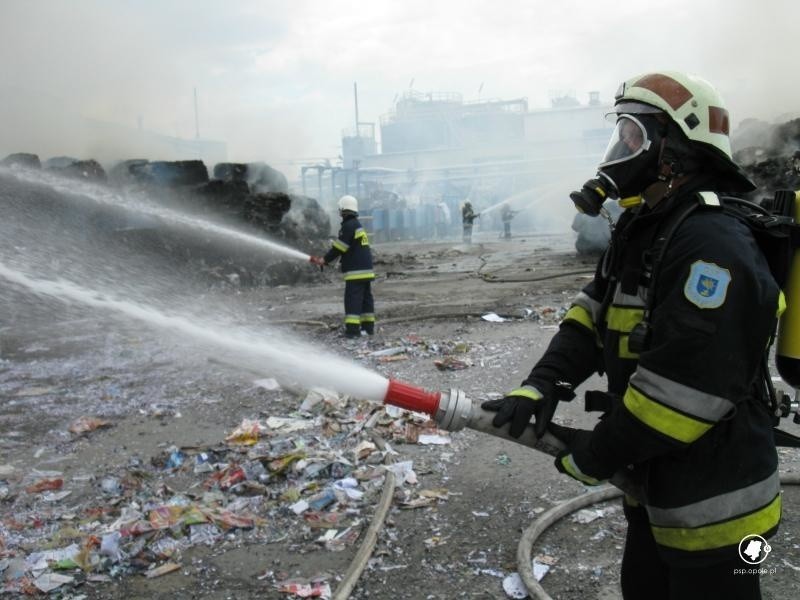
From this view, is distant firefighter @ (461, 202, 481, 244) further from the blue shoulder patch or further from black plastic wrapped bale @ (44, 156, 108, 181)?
the blue shoulder patch

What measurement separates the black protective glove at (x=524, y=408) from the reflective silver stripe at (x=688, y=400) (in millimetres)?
401

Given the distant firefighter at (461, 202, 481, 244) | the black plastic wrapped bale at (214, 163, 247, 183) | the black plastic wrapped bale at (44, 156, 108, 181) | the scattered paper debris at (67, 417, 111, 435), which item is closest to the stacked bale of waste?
the black plastic wrapped bale at (214, 163, 247, 183)

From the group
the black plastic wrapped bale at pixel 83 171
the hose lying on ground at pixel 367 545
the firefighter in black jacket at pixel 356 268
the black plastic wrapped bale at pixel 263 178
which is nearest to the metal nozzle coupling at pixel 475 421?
the hose lying on ground at pixel 367 545

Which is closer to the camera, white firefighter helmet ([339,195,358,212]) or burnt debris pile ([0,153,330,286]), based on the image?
white firefighter helmet ([339,195,358,212])

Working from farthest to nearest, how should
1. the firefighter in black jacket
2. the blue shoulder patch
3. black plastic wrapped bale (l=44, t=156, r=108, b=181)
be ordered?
black plastic wrapped bale (l=44, t=156, r=108, b=181) → the firefighter in black jacket → the blue shoulder patch

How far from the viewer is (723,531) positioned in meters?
1.63

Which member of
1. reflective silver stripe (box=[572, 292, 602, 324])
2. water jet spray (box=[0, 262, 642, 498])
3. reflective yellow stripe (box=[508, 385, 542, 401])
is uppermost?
reflective silver stripe (box=[572, 292, 602, 324])

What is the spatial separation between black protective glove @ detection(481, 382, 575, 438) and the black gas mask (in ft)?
1.90

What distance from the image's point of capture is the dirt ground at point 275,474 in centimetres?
317

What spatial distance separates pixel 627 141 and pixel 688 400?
0.69 meters

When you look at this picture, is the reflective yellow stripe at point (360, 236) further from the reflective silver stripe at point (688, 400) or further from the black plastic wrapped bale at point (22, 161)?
the black plastic wrapped bale at point (22, 161)

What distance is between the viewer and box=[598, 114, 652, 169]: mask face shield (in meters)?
1.81

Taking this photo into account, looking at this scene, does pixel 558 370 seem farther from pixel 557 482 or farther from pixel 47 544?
pixel 47 544

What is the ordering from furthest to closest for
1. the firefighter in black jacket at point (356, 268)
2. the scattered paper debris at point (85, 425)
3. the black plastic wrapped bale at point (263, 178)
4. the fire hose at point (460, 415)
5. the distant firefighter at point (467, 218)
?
the distant firefighter at point (467, 218) < the black plastic wrapped bale at point (263, 178) < the firefighter in black jacket at point (356, 268) < the scattered paper debris at point (85, 425) < the fire hose at point (460, 415)
